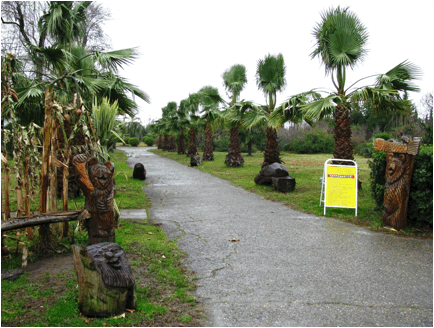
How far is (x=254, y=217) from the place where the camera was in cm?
728

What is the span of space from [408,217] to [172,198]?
5956 millimetres

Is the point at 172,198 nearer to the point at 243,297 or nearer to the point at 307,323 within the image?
the point at 243,297

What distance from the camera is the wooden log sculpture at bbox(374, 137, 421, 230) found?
5.77m

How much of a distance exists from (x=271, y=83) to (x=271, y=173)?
181 inches

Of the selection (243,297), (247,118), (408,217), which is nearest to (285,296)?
(243,297)

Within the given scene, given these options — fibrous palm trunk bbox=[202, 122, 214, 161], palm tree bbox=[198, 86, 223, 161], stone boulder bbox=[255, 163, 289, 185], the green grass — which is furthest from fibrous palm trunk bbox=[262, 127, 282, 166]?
fibrous palm trunk bbox=[202, 122, 214, 161]

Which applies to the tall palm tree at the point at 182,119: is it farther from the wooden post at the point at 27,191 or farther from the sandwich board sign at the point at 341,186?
the wooden post at the point at 27,191

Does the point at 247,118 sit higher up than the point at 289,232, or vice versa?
the point at 247,118

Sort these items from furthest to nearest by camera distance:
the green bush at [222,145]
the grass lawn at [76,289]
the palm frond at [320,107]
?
1. the green bush at [222,145]
2. the palm frond at [320,107]
3. the grass lawn at [76,289]

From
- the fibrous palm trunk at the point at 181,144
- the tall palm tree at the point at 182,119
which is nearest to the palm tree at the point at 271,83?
the tall palm tree at the point at 182,119

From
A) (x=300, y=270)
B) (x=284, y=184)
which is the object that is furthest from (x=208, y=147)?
(x=300, y=270)

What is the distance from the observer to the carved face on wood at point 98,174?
4035 mm

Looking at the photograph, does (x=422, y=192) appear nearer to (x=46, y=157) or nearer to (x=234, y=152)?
(x=46, y=157)

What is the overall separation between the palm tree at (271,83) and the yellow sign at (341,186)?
6571 millimetres
